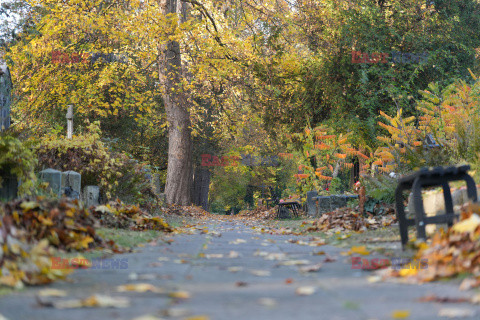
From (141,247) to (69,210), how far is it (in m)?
0.88

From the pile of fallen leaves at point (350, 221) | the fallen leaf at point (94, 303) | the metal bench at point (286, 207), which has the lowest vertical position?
the metal bench at point (286, 207)

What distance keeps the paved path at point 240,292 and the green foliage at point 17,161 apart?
2140mm

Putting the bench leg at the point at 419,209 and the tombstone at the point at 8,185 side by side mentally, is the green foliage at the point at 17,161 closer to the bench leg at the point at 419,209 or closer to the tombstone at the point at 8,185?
the tombstone at the point at 8,185

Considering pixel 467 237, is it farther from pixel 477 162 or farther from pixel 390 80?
pixel 390 80

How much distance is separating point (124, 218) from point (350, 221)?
3621mm

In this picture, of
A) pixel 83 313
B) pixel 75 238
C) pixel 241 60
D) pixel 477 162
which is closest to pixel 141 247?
pixel 75 238

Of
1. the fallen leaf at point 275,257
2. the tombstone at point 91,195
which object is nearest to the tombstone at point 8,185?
the fallen leaf at point 275,257

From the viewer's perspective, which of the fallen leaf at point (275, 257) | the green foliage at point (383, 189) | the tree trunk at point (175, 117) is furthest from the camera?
the tree trunk at point (175, 117)

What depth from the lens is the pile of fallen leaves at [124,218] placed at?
7.71m

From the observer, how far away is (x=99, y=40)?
17.2 metres

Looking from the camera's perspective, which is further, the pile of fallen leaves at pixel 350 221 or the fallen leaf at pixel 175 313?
the pile of fallen leaves at pixel 350 221

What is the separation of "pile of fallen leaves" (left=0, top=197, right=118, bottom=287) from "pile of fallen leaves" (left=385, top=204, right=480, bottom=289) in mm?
2535

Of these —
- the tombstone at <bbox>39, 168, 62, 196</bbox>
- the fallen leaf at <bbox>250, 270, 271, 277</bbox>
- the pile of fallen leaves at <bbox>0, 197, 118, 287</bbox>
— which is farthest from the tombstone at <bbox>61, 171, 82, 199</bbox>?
the fallen leaf at <bbox>250, 270, 271, 277</bbox>

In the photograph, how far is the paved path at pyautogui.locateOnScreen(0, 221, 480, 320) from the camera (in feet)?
9.24
